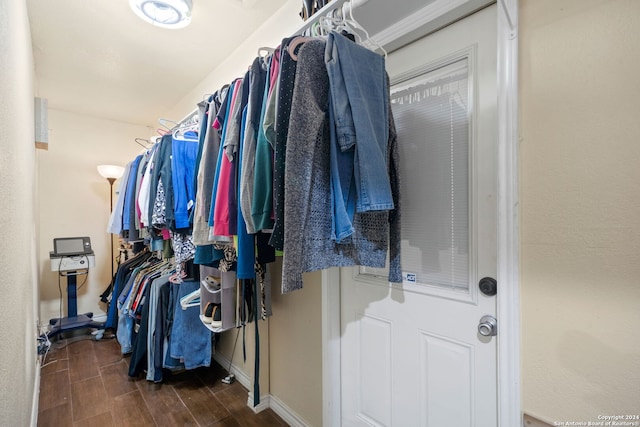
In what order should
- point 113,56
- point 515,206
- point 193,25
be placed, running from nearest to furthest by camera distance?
point 515,206 < point 193,25 < point 113,56

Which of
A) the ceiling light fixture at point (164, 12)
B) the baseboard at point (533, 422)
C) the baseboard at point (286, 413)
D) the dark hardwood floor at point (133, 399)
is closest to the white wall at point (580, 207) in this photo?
the baseboard at point (533, 422)

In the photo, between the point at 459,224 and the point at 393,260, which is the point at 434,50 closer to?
the point at 459,224

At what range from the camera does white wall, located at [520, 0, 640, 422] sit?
74 centimetres

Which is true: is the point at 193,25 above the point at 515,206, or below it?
above

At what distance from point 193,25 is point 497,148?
2.08 meters

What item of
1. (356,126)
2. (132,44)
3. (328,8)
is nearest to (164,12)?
(132,44)

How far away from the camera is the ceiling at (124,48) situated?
1.84 meters

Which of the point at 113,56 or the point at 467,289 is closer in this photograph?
the point at 467,289

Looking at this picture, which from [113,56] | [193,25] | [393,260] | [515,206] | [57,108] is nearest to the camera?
[515,206]

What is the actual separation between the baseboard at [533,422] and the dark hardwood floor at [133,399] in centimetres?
144

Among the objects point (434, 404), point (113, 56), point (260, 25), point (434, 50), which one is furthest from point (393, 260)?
point (113, 56)

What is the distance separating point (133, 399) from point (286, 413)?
1.16 metres

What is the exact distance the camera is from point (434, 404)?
3.80 feet

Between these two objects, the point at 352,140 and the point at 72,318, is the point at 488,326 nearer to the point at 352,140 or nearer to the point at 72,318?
the point at 352,140
